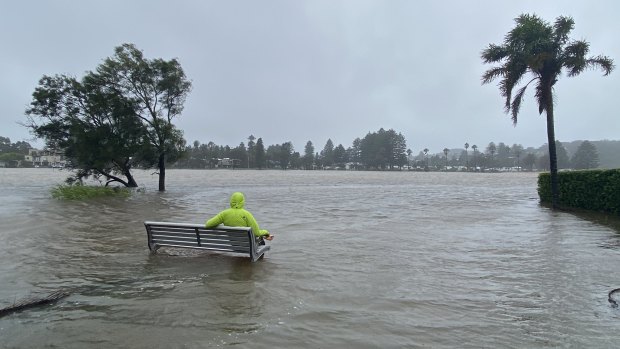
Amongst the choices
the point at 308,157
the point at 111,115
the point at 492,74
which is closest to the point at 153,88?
the point at 111,115

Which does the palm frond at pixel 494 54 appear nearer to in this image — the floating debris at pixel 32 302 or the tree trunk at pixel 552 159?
the tree trunk at pixel 552 159

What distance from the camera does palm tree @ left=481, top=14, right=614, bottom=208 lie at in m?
19.1

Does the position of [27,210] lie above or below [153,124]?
below

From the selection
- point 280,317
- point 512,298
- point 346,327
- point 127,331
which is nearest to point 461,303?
point 512,298

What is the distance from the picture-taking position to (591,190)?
693 inches

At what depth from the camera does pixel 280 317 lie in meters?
5.11

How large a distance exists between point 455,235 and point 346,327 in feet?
27.0

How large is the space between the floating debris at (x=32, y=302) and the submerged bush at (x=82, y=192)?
64.4ft

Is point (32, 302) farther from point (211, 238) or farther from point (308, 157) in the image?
point (308, 157)

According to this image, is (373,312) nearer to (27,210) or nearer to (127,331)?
(127,331)

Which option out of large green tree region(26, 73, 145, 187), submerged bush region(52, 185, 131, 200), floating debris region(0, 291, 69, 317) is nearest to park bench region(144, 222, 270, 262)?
floating debris region(0, 291, 69, 317)

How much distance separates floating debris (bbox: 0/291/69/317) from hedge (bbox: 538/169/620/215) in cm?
1807

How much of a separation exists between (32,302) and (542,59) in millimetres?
20835

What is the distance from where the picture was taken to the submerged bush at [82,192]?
23.1m
